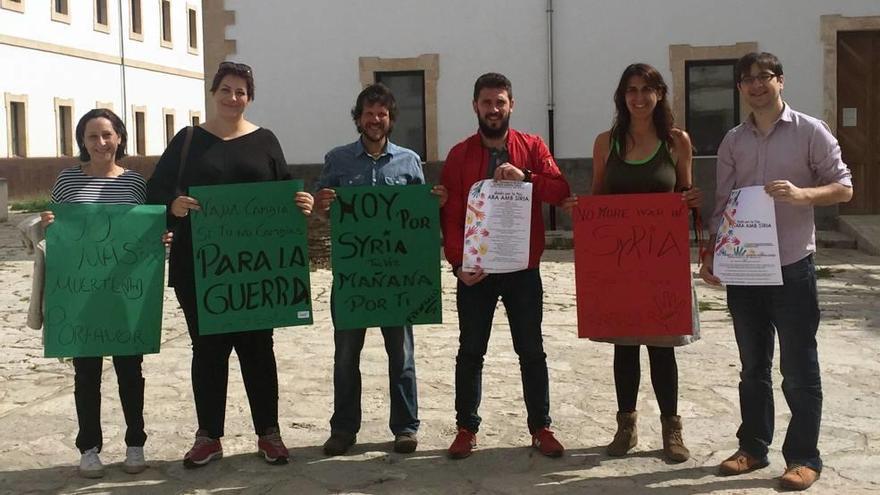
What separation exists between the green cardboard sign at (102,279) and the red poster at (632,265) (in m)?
1.94

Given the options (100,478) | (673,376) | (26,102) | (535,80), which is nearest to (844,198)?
(673,376)

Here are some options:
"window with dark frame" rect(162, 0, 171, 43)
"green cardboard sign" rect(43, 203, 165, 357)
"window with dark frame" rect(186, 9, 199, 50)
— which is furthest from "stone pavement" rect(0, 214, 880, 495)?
"window with dark frame" rect(186, 9, 199, 50)

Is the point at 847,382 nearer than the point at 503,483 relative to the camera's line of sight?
No

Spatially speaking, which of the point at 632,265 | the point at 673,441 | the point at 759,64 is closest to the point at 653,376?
the point at 673,441

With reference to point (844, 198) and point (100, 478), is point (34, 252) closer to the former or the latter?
point (100, 478)

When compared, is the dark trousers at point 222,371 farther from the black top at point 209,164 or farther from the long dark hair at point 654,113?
the long dark hair at point 654,113

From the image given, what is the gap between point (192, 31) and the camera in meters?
40.8

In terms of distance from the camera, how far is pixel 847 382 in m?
6.30

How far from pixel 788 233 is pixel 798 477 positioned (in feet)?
3.33

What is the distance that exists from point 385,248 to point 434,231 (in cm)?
25

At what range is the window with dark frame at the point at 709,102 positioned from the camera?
15117mm

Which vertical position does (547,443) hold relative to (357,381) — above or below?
below

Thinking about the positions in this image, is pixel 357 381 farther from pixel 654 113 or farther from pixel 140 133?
pixel 140 133

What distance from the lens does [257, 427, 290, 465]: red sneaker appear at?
4.91m
